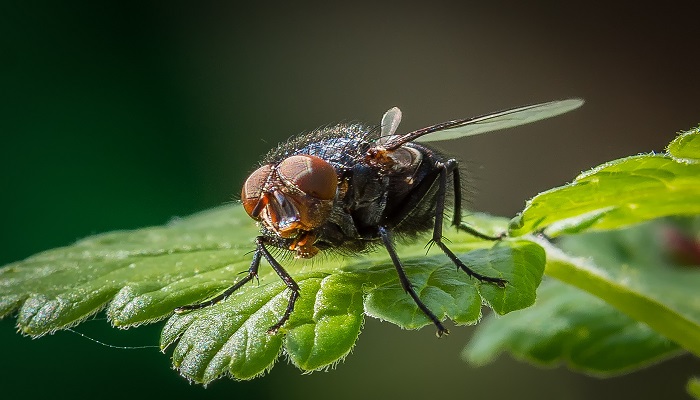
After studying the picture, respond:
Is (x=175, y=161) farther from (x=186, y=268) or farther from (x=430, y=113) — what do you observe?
(x=186, y=268)

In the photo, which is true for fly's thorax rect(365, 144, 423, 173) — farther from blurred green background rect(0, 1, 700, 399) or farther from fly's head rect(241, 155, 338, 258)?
blurred green background rect(0, 1, 700, 399)

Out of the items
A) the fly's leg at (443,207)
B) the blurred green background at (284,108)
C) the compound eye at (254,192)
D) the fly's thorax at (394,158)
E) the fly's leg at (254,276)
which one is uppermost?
the compound eye at (254,192)

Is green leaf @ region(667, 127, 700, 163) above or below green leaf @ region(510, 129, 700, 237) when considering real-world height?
above

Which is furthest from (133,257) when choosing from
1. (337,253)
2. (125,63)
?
(125,63)

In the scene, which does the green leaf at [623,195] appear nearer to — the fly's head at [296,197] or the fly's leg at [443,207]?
the fly's leg at [443,207]

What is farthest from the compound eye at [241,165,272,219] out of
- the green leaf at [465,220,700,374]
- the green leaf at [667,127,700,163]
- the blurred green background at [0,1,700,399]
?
the blurred green background at [0,1,700,399]

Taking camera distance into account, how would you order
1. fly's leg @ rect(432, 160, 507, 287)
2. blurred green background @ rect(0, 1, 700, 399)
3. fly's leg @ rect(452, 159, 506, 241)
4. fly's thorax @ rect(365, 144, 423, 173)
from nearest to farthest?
fly's leg @ rect(432, 160, 507, 287) → fly's thorax @ rect(365, 144, 423, 173) → fly's leg @ rect(452, 159, 506, 241) → blurred green background @ rect(0, 1, 700, 399)

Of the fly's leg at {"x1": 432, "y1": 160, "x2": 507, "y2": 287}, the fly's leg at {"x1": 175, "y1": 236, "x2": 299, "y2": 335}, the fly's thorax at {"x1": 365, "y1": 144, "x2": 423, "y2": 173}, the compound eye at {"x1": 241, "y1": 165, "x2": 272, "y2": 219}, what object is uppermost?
the compound eye at {"x1": 241, "y1": 165, "x2": 272, "y2": 219}

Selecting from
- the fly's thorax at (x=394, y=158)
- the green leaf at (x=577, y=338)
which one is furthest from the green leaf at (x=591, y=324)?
the fly's thorax at (x=394, y=158)
